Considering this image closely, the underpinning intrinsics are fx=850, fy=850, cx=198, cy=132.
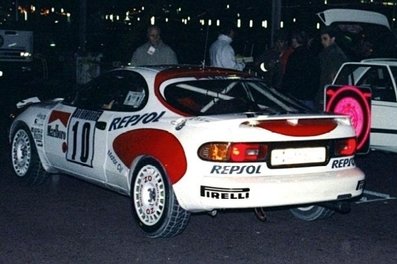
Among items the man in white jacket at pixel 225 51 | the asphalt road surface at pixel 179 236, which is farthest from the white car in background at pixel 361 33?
the asphalt road surface at pixel 179 236

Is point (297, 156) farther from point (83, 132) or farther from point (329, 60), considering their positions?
point (329, 60)

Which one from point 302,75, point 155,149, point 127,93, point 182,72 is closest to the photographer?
point 155,149

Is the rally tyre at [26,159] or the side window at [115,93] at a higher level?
the side window at [115,93]

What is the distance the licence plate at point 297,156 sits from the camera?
655 cm

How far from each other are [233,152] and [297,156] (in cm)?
55

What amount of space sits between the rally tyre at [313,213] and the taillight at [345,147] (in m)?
0.75

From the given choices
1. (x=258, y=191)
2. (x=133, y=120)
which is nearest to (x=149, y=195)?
(x=133, y=120)

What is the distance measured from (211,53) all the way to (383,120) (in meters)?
3.29

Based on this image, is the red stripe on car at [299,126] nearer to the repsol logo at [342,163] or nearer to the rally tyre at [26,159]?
the repsol logo at [342,163]

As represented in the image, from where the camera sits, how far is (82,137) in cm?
795

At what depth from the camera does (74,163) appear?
812 centimetres

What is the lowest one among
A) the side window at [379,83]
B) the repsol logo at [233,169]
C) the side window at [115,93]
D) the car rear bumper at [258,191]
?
the car rear bumper at [258,191]

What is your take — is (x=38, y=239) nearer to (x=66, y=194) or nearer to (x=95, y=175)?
(x=95, y=175)

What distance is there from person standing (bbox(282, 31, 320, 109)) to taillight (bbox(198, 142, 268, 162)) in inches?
157
